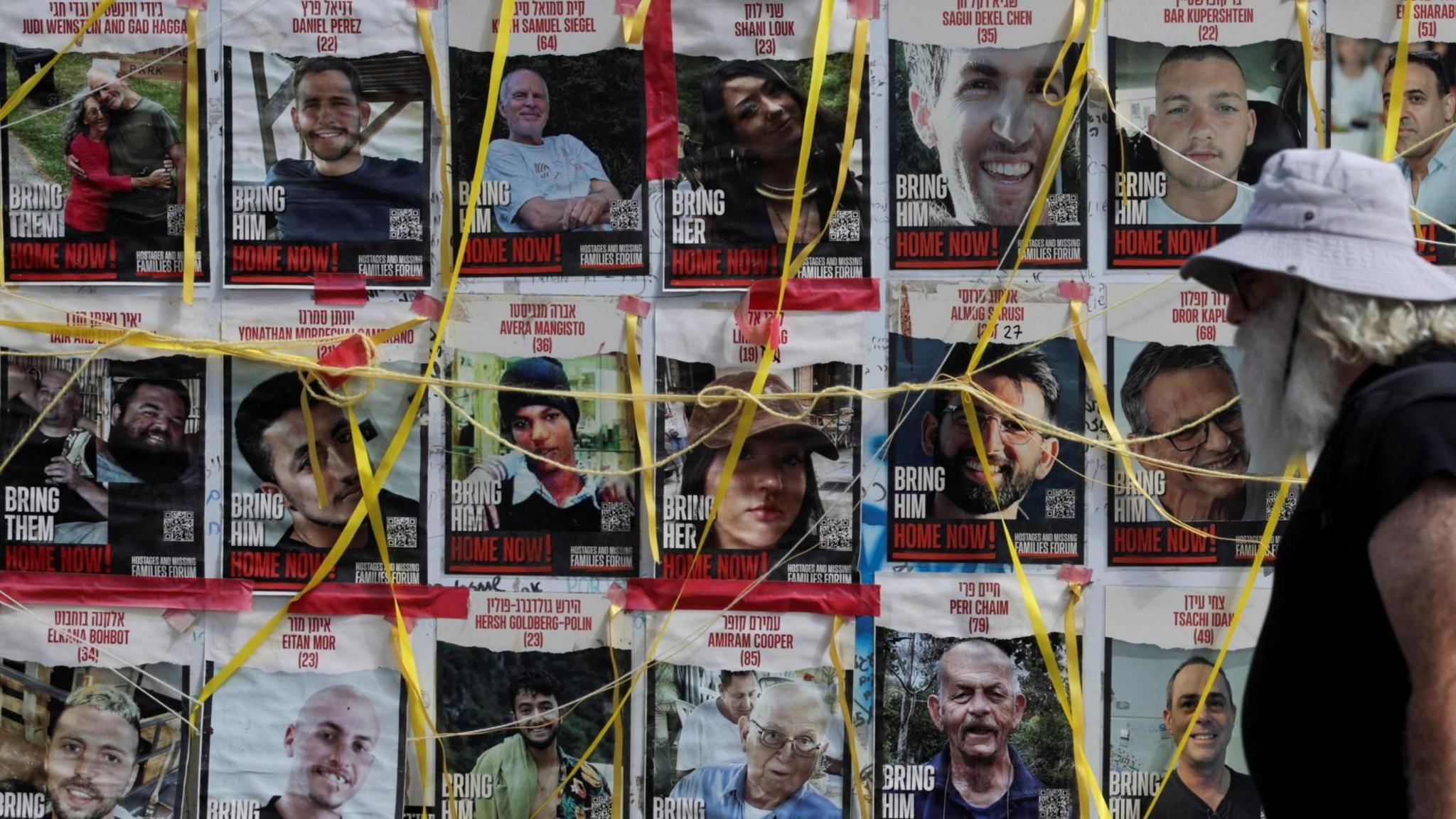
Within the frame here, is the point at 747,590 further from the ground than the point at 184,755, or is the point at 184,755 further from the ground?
the point at 747,590

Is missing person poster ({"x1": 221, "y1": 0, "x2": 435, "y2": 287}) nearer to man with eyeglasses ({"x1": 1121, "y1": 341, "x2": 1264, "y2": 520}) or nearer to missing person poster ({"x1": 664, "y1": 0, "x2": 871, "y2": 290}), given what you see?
missing person poster ({"x1": 664, "y1": 0, "x2": 871, "y2": 290})

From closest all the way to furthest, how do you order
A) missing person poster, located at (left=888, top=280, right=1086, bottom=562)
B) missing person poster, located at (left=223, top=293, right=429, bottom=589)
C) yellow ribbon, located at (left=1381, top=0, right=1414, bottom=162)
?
1. yellow ribbon, located at (left=1381, top=0, right=1414, bottom=162)
2. missing person poster, located at (left=888, top=280, right=1086, bottom=562)
3. missing person poster, located at (left=223, top=293, right=429, bottom=589)

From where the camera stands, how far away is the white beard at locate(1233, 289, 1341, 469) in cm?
164

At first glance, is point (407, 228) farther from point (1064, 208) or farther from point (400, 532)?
point (1064, 208)

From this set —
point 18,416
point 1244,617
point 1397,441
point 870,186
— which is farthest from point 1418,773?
point 18,416

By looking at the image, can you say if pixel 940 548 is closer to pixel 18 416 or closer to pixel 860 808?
pixel 860 808

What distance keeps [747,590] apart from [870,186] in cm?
94

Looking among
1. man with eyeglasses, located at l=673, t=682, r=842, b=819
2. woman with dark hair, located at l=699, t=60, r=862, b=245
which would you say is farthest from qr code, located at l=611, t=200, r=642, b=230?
man with eyeglasses, located at l=673, t=682, r=842, b=819

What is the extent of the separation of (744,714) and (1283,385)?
1591 mm

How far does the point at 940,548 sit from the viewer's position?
289cm

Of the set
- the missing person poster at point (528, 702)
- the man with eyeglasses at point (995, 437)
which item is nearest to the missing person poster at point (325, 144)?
the missing person poster at point (528, 702)

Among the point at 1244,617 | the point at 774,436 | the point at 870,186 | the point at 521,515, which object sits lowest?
the point at 1244,617

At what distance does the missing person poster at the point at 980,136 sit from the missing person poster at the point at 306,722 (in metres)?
1.54

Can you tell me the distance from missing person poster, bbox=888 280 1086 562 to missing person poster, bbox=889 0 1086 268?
0.35 ft
